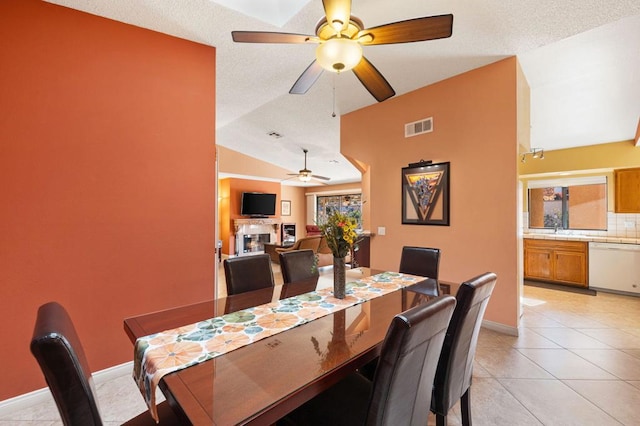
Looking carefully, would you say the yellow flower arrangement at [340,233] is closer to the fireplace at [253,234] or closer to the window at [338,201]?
the fireplace at [253,234]

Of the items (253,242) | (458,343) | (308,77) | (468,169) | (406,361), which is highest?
→ (308,77)

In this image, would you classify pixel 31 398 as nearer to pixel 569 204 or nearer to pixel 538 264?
pixel 538 264

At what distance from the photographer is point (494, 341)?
284cm

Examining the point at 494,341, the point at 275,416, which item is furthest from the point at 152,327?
Result: the point at 494,341

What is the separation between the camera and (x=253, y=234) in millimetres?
9078

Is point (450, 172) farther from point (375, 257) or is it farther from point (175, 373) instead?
point (175, 373)

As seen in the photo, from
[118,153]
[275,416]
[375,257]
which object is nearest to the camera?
[275,416]

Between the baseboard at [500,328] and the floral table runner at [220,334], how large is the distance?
196 cm

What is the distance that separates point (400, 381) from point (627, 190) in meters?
5.61

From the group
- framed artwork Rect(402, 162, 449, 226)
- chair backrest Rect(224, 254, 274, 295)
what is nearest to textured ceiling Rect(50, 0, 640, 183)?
framed artwork Rect(402, 162, 449, 226)

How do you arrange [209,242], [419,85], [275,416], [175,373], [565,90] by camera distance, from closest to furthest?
[275,416] → [175,373] → [209,242] → [565,90] → [419,85]

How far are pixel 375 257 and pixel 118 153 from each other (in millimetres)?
3402

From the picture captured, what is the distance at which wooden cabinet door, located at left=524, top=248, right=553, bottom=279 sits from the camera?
4918 mm

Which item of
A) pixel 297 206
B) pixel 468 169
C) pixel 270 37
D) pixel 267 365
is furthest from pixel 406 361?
pixel 297 206
